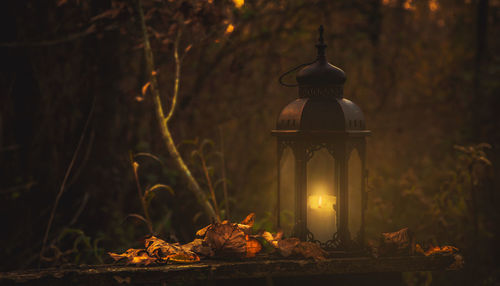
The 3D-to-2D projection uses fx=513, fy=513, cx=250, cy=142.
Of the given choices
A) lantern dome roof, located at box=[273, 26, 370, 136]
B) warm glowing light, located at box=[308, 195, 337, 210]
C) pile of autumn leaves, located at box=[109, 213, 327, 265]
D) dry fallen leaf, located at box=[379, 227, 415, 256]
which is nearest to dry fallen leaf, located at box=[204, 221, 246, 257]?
pile of autumn leaves, located at box=[109, 213, 327, 265]

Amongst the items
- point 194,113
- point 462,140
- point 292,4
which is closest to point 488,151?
point 462,140

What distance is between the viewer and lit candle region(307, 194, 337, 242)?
2871 mm

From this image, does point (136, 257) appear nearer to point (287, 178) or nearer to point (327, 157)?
point (287, 178)

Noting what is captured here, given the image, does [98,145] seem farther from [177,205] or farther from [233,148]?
[233,148]

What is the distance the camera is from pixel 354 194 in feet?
9.79

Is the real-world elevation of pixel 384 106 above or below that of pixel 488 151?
above

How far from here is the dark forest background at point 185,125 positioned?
429cm

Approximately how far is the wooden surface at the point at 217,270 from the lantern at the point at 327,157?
6.5 inches

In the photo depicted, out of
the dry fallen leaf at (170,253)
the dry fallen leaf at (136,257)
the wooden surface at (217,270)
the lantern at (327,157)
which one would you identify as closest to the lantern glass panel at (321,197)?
the lantern at (327,157)

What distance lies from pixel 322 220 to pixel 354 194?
0.26 metres

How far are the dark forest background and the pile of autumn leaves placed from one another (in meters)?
0.99

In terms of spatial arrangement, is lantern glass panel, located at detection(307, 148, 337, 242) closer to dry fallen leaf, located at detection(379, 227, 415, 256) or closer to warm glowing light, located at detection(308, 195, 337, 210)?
warm glowing light, located at detection(308, 195, 337, 210)

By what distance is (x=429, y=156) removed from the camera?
7.38 meters

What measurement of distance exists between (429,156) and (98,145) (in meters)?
4.71
